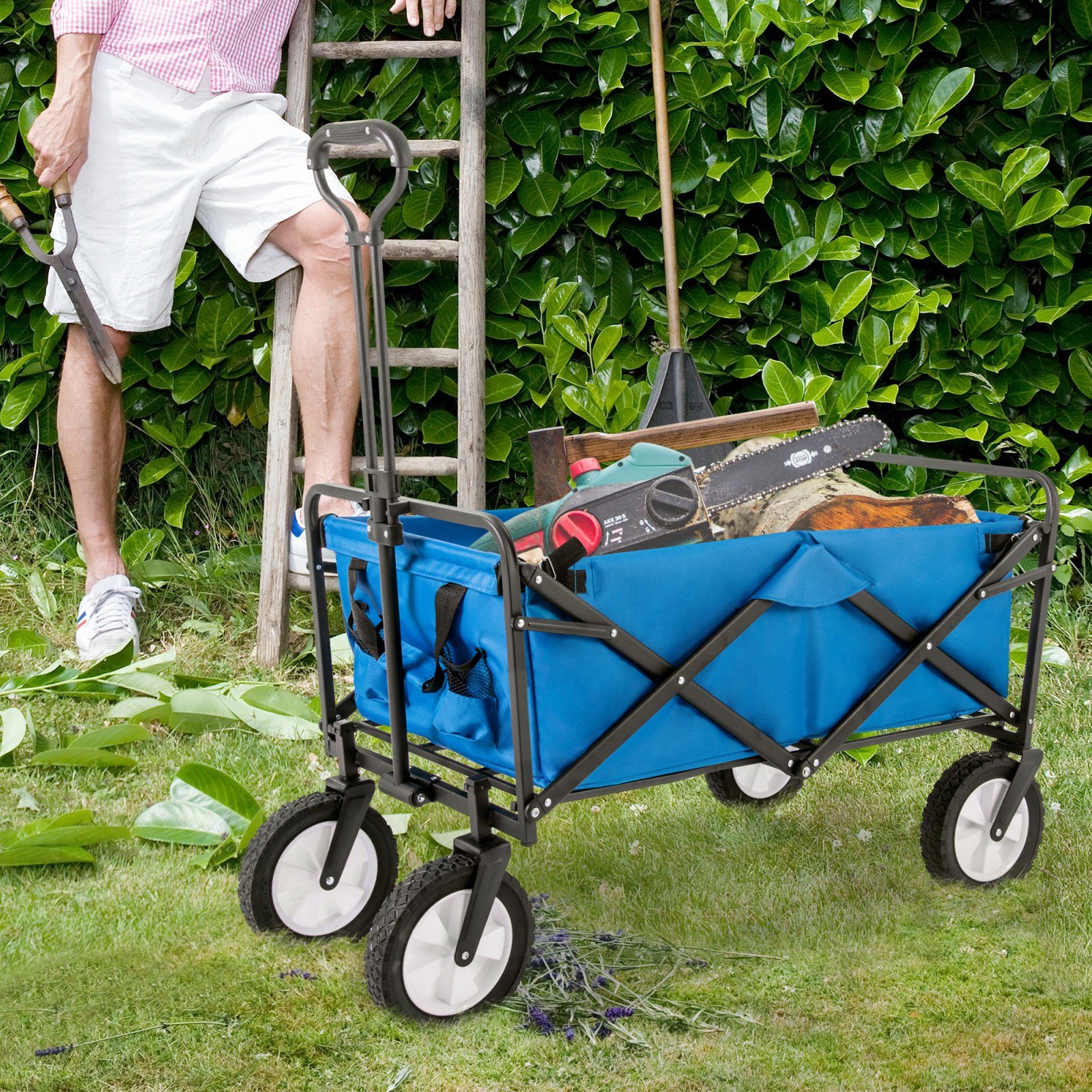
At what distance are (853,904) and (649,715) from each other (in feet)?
1.67

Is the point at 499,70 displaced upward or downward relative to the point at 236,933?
upward

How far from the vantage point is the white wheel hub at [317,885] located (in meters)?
1.63

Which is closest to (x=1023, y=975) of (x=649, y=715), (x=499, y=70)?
(x=649, y=715)

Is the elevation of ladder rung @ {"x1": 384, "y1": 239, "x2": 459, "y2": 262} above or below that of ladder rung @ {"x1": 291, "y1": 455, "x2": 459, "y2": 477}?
above

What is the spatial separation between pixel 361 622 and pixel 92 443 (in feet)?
4.98

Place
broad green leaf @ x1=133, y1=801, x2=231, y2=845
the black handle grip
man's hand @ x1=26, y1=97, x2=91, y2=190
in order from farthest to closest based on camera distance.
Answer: man's hand @ x1=26, y1=97, x2=91, y2=190, broad green leaf @ x1=133, y1=801, x2=231, y2=845, the black handle grip

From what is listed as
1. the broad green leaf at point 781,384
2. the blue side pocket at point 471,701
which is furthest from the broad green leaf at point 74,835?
the broad green leaf at point 781,384

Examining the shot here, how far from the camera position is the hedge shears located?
104 inches

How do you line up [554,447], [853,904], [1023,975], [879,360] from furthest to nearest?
[879,360], [554,447], [853,904], [1023,975]

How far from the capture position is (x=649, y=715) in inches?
58.6

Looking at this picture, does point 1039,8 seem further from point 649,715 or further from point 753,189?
point 649,715

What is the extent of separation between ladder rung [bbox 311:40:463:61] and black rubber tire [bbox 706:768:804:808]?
5.79 ft

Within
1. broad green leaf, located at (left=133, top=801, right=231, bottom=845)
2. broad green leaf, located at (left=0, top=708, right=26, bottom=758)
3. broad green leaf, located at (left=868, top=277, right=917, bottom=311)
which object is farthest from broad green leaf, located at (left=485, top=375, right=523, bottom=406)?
broad green leaf, located at (left=133, top=801, right=231, bottom=845)

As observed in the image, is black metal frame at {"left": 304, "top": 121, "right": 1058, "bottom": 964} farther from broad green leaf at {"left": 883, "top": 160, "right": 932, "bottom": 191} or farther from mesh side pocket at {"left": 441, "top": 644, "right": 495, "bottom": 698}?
broad green leaf at {"left": 883, "top": 160, "right": 932, "bottom": 191}
